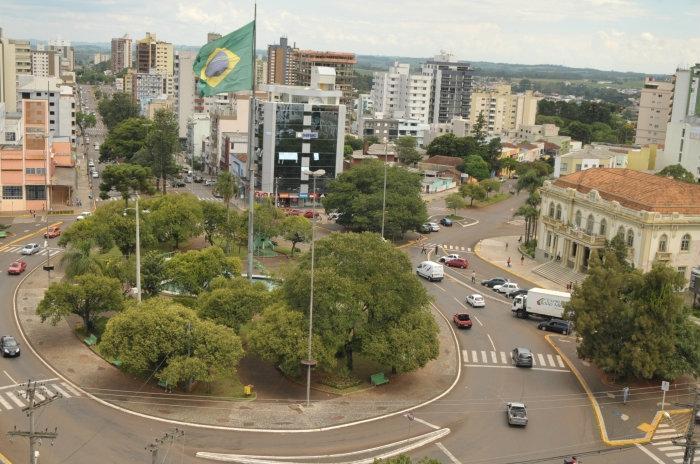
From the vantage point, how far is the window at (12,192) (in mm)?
85688

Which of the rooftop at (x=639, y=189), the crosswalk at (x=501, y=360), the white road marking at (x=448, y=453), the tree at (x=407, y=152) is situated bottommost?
the crosswalk at (x=501, y=360)

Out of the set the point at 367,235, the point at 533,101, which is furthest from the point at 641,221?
the point at 533,101

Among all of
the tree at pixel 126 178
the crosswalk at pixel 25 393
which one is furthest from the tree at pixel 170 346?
the tree at pixel 126 178

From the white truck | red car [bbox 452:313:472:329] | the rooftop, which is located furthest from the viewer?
the rooftop

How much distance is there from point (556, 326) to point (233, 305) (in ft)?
72.1

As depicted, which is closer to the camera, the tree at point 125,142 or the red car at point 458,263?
the red car at point 458,263

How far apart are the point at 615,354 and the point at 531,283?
23530 millimetres

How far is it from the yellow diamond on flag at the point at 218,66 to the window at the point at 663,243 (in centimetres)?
3533

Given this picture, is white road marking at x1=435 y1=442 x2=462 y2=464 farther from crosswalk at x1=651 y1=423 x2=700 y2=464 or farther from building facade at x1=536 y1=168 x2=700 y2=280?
building facade at x1=536 y1=168 x2=700 y2=280

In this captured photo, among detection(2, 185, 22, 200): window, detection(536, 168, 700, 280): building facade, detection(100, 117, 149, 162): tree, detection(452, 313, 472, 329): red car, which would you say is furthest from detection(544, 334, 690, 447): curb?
detection(100, 117, 149, 162): tree

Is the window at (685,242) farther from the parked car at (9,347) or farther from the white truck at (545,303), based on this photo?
the parked car at (9,347)

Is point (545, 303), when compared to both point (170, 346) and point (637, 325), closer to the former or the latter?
point (637, 325)

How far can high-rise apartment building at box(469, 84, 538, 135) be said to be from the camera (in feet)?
626

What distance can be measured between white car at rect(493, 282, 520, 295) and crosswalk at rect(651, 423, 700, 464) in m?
23.4
